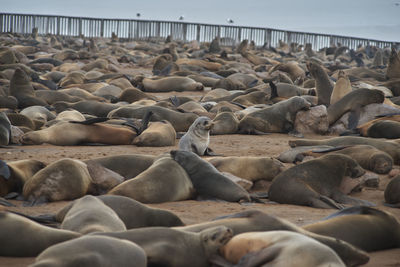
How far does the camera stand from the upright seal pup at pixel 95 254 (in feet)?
8.68

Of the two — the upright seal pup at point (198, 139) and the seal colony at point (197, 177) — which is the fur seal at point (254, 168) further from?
the upright seal pup at point (198, 139)

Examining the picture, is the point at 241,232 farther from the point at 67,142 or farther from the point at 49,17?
the point at 49,17

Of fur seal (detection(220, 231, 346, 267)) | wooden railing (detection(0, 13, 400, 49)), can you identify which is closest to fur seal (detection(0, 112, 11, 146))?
fur seal (detection(220, 231, 346, 267))

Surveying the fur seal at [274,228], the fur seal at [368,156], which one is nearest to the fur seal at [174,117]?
the fur seal at [368,156]

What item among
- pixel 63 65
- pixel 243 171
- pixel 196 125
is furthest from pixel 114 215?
pixel 63 65

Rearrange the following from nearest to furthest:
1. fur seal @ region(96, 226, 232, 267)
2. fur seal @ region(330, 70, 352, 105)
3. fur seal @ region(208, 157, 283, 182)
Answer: fur seal @ region(96, 226, 232, 267)
fur seal @ region(208, 157, 283, 182)
fur seal @ region(330, 70, 352, 105)

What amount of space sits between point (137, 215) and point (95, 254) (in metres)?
1.20

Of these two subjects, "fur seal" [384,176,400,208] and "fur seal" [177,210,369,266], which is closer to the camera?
"fur seal" [177,210,369,266]

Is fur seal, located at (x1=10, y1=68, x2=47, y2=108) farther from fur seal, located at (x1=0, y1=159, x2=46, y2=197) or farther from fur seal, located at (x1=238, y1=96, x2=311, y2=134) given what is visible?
fur seal, located at (x1=0, y1=159, x2=46, y2=197)

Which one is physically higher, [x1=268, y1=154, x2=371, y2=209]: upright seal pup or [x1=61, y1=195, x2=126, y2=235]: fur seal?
[x1=61, y1=195, x2=126, y2=235]: fur seal

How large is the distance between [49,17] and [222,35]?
35.7 feet

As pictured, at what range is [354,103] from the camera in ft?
30.1

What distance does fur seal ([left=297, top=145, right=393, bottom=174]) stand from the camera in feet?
21.2

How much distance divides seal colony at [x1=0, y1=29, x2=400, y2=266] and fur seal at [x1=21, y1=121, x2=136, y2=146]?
1cm
